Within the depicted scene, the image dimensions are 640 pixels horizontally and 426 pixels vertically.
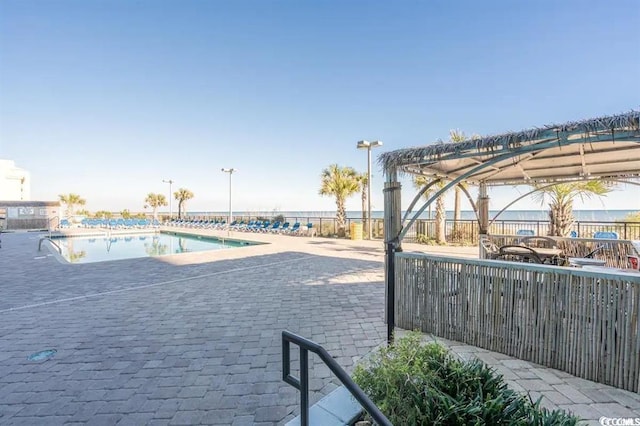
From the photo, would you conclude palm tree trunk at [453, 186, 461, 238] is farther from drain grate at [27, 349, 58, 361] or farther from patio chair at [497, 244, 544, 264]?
drain grate at [27, 349, 58, 361]

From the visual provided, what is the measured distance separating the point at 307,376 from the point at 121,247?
1615 centimetres

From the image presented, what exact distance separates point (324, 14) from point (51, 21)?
8.50 metres

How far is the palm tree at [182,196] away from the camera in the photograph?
35.3 metres

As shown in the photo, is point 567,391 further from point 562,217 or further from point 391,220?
point 562,217

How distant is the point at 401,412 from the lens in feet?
5.26

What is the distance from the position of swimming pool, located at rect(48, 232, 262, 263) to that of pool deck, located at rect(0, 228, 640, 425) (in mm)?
4955

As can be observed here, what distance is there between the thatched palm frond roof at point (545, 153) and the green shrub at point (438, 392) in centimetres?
208

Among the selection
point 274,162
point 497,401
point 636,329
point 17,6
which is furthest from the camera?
point 274,162

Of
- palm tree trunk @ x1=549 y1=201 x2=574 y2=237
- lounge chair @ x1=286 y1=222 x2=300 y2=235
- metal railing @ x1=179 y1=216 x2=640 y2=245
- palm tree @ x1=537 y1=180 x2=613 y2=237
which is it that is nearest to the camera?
palm tree @ x1=537 y1=180 x2=613 y2=237

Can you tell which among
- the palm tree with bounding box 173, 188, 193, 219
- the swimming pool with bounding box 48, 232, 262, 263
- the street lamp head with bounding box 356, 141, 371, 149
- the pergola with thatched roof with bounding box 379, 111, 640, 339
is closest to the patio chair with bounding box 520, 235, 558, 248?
the pergola with thatched roof with bounding box 379, 111, 640, 339

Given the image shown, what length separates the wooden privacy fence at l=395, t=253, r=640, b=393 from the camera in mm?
2268

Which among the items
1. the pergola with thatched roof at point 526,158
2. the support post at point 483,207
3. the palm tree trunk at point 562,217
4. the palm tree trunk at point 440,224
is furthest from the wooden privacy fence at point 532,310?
the palm tree trunk at point 440,224

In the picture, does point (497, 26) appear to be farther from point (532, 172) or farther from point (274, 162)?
point (274, 162)

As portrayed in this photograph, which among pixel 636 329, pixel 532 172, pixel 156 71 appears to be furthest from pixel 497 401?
pixel 156 71
